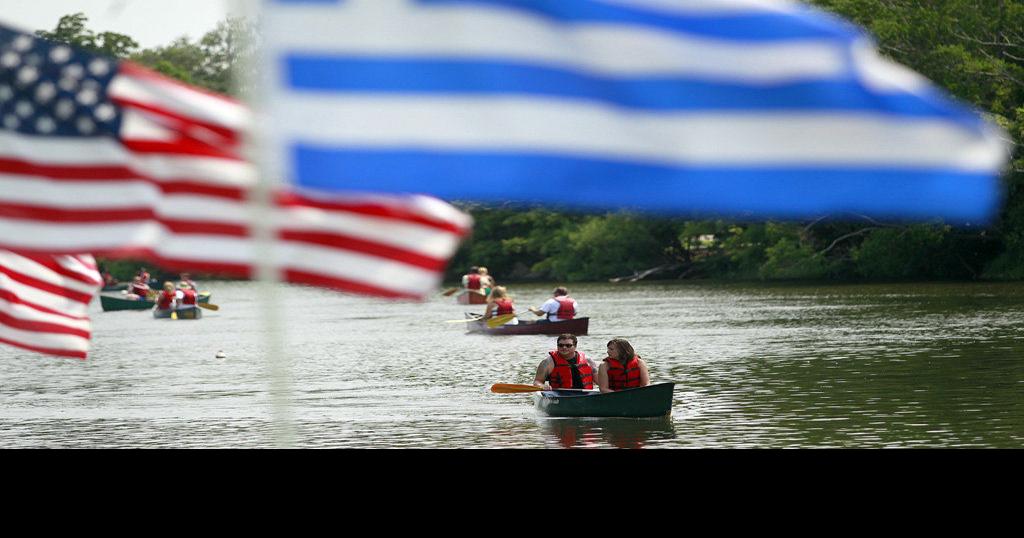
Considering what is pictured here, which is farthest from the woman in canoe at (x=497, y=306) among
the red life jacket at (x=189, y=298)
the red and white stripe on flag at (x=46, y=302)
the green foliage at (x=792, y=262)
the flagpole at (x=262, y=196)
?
the flagpole at (x=262, y=196)

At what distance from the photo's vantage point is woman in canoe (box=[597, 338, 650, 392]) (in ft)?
71.4

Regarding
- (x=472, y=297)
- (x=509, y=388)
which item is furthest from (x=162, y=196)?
(x=472, y=297)

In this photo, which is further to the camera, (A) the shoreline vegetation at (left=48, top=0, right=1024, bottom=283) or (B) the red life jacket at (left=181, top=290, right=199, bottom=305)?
(A) the shoreline vegetation at (left=48, top=0, right=1024, bottom=283)

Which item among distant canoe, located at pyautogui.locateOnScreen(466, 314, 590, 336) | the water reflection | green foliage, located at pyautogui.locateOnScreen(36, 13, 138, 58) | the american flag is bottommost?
the water reflection

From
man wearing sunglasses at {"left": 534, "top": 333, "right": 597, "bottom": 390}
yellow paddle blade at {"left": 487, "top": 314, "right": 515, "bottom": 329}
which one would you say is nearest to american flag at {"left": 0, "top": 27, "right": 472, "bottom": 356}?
man wearing sunglasses at {"left": 534, "top": 333, "right": 597, "bottom": 390}

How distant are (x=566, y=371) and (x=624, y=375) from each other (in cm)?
82

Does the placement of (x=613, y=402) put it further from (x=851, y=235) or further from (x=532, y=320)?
(x=851, y=235)

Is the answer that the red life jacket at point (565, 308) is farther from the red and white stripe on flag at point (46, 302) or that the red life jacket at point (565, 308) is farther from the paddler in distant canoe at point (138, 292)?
the red and white stripe on flag at point (46, 302)

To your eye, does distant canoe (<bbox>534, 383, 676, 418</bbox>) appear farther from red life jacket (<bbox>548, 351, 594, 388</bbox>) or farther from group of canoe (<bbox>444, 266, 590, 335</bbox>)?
group of canoe (<bbox>444, 266, 590, 335</bbox>)

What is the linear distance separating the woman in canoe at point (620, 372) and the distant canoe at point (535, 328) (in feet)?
60.1

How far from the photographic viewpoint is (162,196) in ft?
→ 23.0

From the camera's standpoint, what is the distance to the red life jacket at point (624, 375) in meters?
22.0

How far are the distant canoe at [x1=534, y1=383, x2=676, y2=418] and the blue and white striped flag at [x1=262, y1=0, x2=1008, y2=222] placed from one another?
658 inches
